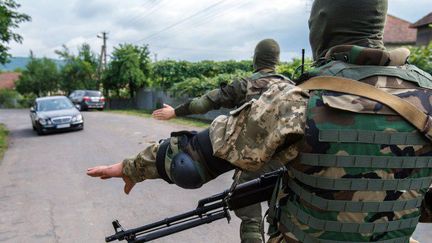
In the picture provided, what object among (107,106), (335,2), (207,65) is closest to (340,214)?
(335,2)

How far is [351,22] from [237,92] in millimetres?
1707

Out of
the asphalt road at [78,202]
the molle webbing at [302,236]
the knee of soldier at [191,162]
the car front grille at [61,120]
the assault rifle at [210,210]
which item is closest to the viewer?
the molle webbing at [302,236]

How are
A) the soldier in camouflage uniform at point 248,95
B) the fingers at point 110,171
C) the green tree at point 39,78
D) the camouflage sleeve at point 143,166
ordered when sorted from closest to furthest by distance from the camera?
1. the camouflage sleeve at point 143,166
2. the fingers at point 110,171
3. the soldier in camouflage uniform at point 248,95
4. the green tree at point 39,78

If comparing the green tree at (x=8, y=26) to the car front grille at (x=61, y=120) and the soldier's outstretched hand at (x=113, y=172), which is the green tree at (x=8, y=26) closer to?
the car front grille at (x=61, y=120)

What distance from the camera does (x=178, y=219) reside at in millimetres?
2012

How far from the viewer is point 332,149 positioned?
1263 mm

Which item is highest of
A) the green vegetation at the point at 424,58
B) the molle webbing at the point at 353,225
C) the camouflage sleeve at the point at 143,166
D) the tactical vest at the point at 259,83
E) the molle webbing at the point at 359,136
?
the green vegetation at the point at 424,58

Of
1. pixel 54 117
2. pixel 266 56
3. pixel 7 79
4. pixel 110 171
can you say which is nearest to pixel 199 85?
pixel 54 117

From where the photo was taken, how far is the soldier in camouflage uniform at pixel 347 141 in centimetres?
126

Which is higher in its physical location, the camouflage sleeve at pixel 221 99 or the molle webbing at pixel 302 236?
the camouflage sleeve at pixel 221 99

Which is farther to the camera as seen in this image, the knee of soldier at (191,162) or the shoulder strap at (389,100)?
the knee of soldier at (191,162)

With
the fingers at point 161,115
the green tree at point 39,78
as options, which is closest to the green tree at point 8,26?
the fingers at point 161,115

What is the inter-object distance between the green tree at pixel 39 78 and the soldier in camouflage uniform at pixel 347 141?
48.2 metres

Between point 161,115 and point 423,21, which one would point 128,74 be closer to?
point 423,21
